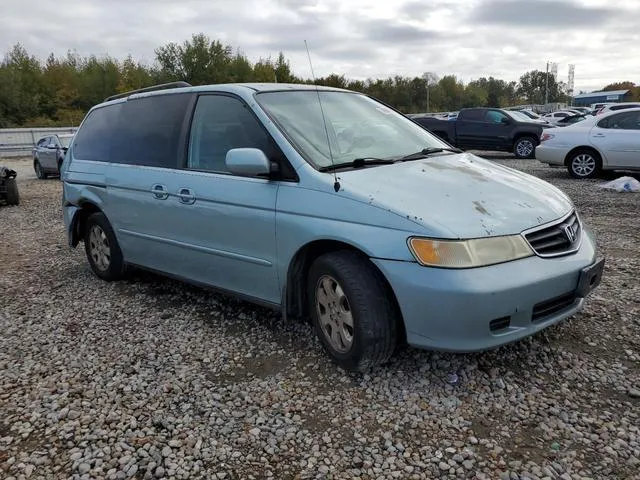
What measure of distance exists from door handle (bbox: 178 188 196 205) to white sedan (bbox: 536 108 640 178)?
9.56 metres

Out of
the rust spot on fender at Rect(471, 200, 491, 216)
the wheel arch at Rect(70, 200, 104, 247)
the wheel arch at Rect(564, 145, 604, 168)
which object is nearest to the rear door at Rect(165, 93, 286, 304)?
the rust spot on fender at Rect(471, 200, 491, 216)

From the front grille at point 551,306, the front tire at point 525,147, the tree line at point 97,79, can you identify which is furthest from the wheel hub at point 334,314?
the tree line at point 97,79

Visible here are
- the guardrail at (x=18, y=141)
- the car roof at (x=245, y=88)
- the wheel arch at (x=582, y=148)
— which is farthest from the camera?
the guardrail at (x=18, y=141)

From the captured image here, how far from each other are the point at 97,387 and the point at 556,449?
8.29 ft

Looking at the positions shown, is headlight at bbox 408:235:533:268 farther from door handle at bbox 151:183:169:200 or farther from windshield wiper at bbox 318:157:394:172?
door handle at bbox 151:183:169:200

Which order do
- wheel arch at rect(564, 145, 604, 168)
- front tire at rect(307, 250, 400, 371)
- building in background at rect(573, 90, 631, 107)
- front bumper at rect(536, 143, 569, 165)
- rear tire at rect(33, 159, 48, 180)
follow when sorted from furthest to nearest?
building in background at rect(573, 90, 631, 107) → rear tire at rect(33, 159, 48, 180) → front bumper at rect(536, 143, 569, 165) → wheel arch at rect(564, 145, 604, 168) → front tire at rect(307, 250, 400, 371)

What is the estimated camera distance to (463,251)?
273 centimetres

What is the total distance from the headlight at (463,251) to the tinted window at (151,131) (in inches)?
89.9

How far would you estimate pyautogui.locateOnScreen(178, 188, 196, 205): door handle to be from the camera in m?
3.96

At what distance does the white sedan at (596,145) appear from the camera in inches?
415

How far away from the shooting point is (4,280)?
18.6ft

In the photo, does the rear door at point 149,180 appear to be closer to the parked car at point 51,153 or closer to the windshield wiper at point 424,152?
the windshield wiper at point 424,152

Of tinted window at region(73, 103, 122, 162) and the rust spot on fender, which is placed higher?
tinted window at region(73, 103, 122, 162)

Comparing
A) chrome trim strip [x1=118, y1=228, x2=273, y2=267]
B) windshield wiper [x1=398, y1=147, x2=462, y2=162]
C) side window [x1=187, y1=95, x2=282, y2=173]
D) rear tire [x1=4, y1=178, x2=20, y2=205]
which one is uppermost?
side window [x1=187, y1=95, x2=282, y2=173]
